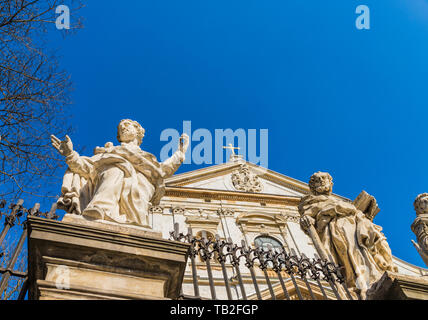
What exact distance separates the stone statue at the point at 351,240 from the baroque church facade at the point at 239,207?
13.0 metres

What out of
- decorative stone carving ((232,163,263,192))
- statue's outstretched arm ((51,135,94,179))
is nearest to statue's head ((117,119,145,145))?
statue's outstretched arm ((51,135,94,179))

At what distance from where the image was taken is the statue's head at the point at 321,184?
5.57m

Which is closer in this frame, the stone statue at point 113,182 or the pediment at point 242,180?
the stone statue at point 113,182

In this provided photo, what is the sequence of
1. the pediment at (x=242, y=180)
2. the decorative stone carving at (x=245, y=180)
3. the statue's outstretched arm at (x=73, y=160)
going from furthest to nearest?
the decorative stone carving at (x=245, y=180), the pediment at (x=242, y=180), the statue's outstretched arm at (x=73, y=160)

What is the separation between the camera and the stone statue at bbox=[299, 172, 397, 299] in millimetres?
4621

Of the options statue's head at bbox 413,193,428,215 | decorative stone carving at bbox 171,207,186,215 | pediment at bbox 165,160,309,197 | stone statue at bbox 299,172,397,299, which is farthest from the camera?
pediment at bbox 165,160,309,197

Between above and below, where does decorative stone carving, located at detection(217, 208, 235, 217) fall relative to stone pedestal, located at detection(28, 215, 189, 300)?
above

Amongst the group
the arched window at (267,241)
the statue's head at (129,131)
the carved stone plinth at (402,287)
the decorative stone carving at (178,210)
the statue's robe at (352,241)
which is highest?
the decorative stone carving at (178,210)

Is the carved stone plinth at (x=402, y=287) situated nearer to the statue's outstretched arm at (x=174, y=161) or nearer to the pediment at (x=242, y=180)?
the statue's outstretched arm at (x=174, y=161)

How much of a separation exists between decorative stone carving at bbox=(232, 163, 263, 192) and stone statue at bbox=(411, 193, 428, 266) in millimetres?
18792

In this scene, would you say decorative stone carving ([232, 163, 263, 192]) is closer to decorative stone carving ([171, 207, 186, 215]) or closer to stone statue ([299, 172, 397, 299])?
decorative stone carving ([171, 207, 186, 215])

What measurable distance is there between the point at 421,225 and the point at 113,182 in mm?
4099

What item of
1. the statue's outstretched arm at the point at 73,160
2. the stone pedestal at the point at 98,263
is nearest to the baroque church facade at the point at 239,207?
the statue's outstretched arm at the point at 73,160
